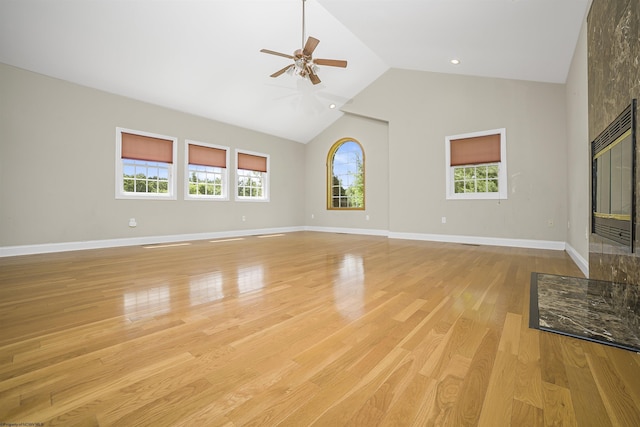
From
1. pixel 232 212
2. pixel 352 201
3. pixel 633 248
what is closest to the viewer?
pixel 633 248

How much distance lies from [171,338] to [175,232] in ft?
15.7

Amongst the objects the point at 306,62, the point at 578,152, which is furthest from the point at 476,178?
the point at 306,62

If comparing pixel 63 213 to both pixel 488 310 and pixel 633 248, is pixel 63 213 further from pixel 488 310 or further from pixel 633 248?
pixel 633 248

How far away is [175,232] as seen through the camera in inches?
228

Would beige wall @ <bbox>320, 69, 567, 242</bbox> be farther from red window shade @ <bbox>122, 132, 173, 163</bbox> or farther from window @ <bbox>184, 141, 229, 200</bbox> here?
red window shade @ <bbox>122, 132, 173, 163</bbox>

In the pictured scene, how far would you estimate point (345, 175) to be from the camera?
25.7 feet

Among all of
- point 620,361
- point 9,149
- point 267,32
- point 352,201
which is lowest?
point 620,361

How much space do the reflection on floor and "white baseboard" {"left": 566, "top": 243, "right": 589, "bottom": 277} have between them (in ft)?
1.75

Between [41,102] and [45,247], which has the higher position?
[41,102]

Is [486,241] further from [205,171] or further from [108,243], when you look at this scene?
[108,243]

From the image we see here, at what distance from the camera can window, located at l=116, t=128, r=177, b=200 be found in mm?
5105

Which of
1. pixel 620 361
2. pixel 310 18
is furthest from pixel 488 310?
pixel 310 18

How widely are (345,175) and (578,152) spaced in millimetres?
5022

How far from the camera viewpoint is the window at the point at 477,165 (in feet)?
16.6
